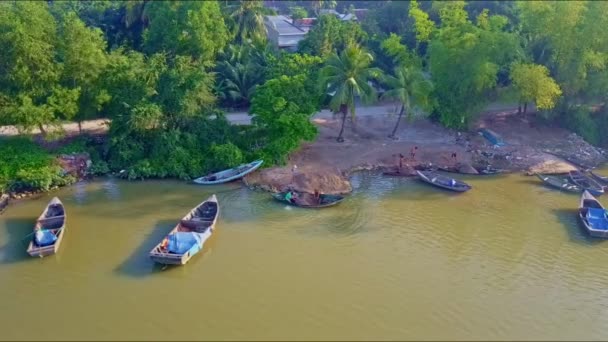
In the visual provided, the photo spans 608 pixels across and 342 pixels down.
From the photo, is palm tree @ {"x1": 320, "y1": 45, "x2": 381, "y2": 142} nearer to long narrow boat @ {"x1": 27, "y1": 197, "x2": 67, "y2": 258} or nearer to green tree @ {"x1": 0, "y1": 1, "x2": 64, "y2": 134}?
green tree @ {"x1": 0, "y1": 1, "x2": 64, "y2": 134}

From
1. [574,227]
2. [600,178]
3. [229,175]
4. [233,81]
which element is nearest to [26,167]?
[229,175]

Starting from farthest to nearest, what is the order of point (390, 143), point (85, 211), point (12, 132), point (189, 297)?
point (390, 143) < point (12, 132) < point (85, 211) < point (189, 297)

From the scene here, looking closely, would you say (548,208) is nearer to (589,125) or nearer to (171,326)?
(589,125)

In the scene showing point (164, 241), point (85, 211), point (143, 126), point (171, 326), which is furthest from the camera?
point (143, 126)

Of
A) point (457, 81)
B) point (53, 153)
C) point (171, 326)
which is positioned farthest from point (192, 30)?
point (171, 326)

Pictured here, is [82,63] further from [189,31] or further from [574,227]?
[574,227]

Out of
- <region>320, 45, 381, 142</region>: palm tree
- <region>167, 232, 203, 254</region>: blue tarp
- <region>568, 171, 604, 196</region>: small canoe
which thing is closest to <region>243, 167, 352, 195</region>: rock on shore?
<region>320, 45, 381, 142</region>: palm tree

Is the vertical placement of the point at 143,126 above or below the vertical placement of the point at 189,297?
above
